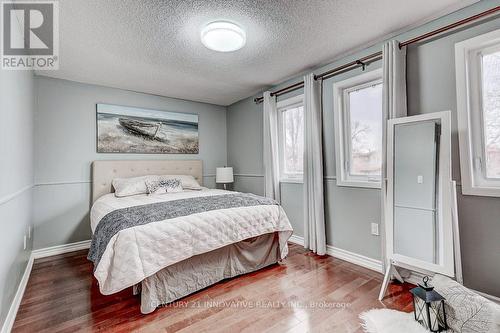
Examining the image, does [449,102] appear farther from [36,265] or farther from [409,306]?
[36,265]

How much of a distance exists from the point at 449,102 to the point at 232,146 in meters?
3.44

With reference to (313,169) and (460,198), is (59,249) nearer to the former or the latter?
(313,169)

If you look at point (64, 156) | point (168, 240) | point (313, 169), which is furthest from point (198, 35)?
point (64, 156)

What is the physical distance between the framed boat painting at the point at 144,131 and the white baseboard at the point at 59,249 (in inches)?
53.0

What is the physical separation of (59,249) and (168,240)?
2.39 metres

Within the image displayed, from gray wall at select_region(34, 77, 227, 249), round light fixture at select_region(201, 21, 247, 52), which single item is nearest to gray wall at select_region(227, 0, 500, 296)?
round light fixture at select_region(201, 21, 247, 52)

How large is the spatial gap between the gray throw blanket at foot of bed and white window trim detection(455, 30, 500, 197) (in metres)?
1.84

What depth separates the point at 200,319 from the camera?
5.86ft

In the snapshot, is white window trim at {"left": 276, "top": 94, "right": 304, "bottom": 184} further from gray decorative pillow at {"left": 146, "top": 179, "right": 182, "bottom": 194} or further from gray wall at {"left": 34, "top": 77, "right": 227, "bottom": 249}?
gray wall at {"left": 34, "top": 77, "right": 227, "bottom": 249}

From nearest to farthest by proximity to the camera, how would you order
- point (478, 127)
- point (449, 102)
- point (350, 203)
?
point (478, 127), point (449, 102), point (350, 203)

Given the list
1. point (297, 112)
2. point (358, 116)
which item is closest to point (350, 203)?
point (358, 116)

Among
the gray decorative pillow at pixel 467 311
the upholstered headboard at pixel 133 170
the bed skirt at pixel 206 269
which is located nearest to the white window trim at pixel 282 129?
the bed skirt at pixel 206 269

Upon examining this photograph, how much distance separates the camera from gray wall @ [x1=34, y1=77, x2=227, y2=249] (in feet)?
10.3

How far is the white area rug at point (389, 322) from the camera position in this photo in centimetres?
161
